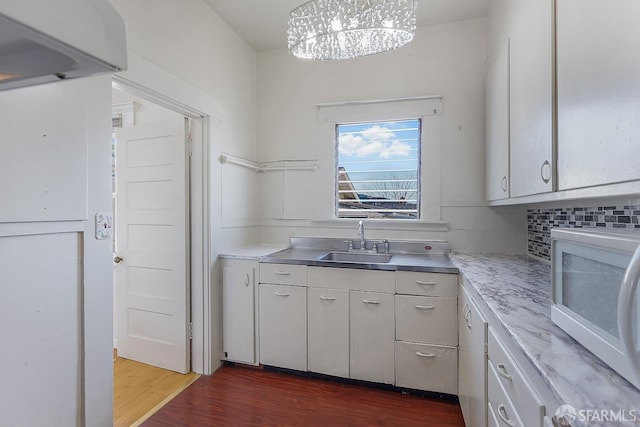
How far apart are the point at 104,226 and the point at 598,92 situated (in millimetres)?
2017

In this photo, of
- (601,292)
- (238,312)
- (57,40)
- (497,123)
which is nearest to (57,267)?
(57,40)

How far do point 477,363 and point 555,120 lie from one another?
1063 mm

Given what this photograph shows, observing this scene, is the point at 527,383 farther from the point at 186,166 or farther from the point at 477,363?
the point at 186,166

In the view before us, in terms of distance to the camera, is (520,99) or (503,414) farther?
(520,99)

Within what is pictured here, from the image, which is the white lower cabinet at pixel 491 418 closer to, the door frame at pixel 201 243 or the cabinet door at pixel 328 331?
the cabinet door at pixel 328 331

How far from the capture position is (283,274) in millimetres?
2271

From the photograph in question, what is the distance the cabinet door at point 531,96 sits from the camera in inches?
46.8

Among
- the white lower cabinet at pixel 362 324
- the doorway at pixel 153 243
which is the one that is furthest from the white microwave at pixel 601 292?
the doorway at pixel 153 243

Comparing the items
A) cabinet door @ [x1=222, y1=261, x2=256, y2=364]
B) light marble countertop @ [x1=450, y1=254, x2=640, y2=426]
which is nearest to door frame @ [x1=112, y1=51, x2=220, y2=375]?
cabinet door @ [x1=222, y1=261, x2=256, y2=364]

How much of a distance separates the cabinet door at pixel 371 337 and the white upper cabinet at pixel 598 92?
1312mm

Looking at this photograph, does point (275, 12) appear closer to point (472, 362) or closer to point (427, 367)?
point (472, 362)

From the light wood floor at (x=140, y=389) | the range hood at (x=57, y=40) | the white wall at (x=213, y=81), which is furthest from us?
the light wood floor at (x=140, y=389)

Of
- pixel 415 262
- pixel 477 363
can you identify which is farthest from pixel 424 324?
pixel 477 363

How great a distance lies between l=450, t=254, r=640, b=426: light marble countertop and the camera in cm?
59
